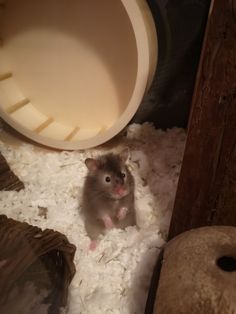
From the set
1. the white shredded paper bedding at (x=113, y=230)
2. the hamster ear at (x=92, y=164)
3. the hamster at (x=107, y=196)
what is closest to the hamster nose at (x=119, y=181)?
the hamster at (x=107, y=196)

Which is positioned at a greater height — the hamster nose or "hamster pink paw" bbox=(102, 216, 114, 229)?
the hamster nose

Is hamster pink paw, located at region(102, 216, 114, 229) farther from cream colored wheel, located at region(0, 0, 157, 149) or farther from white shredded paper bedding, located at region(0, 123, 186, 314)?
cream colored wheel, located at region(0, 0, 157, 149)

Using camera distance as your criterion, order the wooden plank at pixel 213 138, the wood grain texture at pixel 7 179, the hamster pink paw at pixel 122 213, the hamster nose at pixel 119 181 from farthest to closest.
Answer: the wood grain texture at pixel 7 179 → the hamster pink paw at pixel 122 213 → the hamster nose at pixel 119 181 → the wooden plank at pixel 213 138

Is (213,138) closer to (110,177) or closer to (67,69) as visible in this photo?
(110,177)

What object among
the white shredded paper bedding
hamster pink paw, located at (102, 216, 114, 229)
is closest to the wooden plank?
the white shredded paper bedding

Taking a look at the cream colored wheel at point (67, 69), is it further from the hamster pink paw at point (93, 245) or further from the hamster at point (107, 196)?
the hamster pink paw at point (93, 245)

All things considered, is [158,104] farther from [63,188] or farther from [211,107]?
[211,107]
